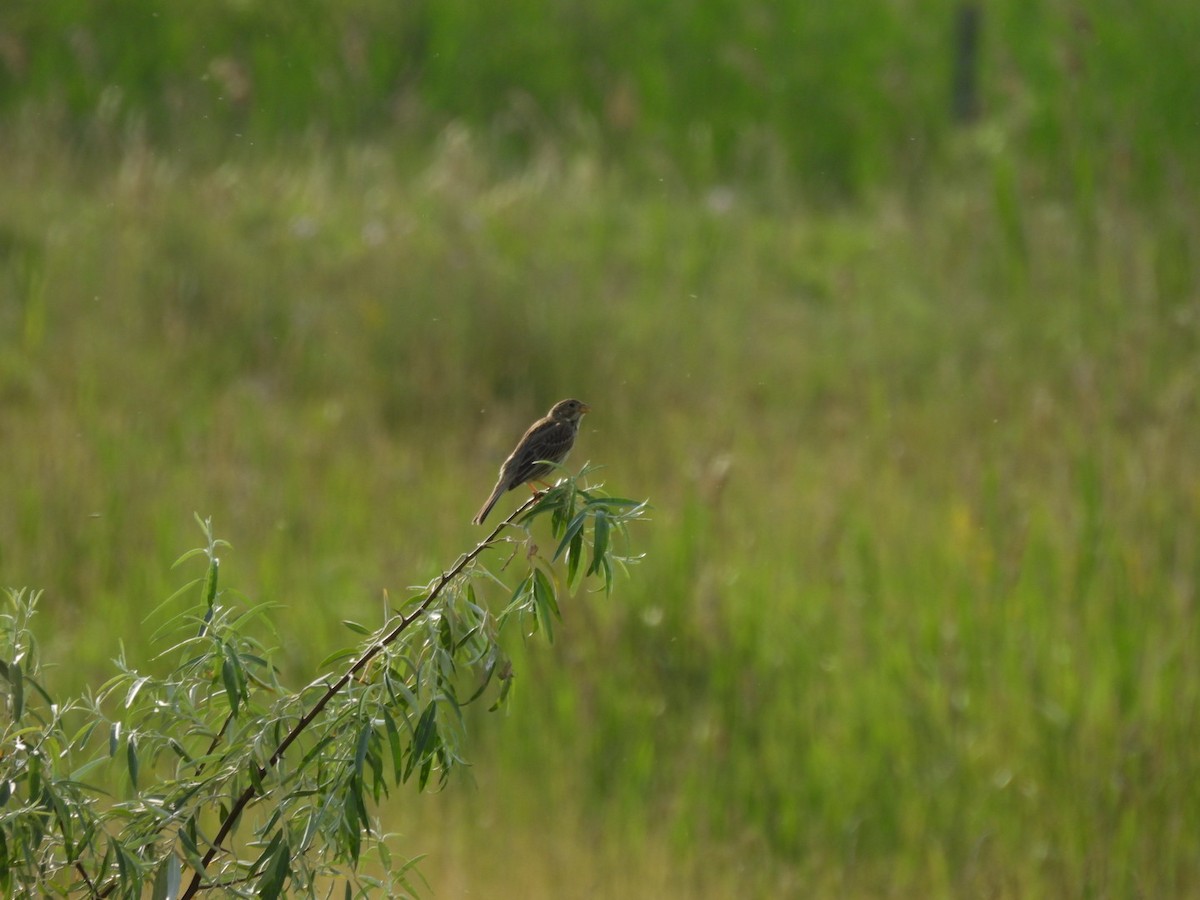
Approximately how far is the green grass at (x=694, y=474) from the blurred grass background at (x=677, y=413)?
2 centimetres

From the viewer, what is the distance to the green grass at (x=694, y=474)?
472cm

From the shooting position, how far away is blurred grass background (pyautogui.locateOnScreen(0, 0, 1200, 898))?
15.6 feet

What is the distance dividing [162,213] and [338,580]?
3.33 meters

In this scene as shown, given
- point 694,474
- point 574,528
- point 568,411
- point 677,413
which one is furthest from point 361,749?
point 677,413

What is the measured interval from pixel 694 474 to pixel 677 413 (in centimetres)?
99

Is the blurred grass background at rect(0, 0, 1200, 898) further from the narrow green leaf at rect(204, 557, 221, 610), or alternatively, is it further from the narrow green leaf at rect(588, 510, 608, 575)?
the narrow green leaf at rect(588, 510, 608, 575)

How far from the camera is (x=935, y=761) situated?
4.81 m

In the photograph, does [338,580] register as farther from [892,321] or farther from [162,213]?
[892,321]

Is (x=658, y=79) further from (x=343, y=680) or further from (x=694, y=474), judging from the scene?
(x=343, y=680)

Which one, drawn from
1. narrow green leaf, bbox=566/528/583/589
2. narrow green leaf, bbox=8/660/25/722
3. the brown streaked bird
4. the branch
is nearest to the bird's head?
the brown streaked bird

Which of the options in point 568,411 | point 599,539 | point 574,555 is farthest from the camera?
point 568,411

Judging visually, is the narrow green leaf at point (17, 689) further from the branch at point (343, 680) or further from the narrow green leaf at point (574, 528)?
the narrow green leaf at point (574, 528)

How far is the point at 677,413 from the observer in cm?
721

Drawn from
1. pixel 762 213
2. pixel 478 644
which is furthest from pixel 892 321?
pixel 478 644
